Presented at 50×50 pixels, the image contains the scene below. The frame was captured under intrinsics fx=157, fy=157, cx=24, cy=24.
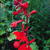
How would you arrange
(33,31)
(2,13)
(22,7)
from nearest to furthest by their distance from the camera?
(22,7) < (33,31) < (2,13)

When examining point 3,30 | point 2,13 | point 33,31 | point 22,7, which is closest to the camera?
point 22,7

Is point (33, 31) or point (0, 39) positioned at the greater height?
point (33, 31)

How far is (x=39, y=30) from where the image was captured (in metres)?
1.98

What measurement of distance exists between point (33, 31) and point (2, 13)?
675mm

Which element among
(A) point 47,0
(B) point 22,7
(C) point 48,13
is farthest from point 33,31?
(B) point 22,7

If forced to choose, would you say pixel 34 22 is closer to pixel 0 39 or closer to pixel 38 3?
pixel 38 3

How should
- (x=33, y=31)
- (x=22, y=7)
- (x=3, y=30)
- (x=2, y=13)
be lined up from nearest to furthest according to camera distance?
(x=22, y=7), (x=33, y=31), (x=3, y=30), (x=2, y=13)

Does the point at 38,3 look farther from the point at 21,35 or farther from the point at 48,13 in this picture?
the point at 21,35

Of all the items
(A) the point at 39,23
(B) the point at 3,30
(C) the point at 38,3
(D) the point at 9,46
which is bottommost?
(D) the point at 9,46

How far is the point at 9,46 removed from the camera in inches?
87.6

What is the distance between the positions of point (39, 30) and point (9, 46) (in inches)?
20.7

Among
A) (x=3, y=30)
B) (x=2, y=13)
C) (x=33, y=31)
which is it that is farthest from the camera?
(x=2, y=13)

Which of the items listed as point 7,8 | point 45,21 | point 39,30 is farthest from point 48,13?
point 7,8

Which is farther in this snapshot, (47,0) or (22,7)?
(47,0)
